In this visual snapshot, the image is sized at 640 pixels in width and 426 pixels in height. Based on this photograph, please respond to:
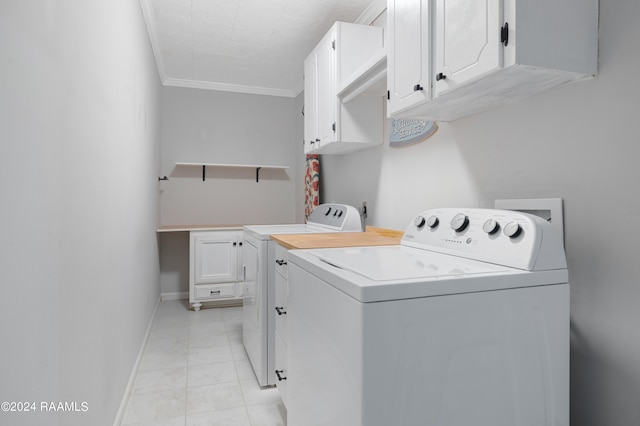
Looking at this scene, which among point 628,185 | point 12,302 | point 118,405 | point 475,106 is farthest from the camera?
point 118,405

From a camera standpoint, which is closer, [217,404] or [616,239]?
[616,239]

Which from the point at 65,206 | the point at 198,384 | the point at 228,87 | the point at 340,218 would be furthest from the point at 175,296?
the point at 65,206

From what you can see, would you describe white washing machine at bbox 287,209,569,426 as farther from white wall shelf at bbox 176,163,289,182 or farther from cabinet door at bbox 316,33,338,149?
white wall shelf at bbox 176,163,289,182

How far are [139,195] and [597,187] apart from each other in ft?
8.41

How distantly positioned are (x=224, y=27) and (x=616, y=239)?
2.87m

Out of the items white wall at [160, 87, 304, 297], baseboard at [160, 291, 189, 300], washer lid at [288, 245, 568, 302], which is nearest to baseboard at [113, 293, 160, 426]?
baseboard at [160, 291, 189, 300]

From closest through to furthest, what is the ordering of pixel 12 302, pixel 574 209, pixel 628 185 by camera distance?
pixel 12 302 < pixel 628 185 < pixel 574 209

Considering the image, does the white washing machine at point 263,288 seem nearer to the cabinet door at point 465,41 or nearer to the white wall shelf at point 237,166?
the cabinet door at point 465,41

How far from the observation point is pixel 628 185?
1.07m

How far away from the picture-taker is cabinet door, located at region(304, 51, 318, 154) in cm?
288

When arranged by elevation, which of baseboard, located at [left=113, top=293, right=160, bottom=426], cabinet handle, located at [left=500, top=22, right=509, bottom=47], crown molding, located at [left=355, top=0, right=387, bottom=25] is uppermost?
crown molding, located at [left=355, top=0, right=387, bottom=25]

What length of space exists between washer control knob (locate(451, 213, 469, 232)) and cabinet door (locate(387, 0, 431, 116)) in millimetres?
467

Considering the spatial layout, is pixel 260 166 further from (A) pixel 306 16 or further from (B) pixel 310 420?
(B) pixel 310 420

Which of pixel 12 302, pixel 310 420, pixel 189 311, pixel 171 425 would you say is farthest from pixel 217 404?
pixel 189 311
